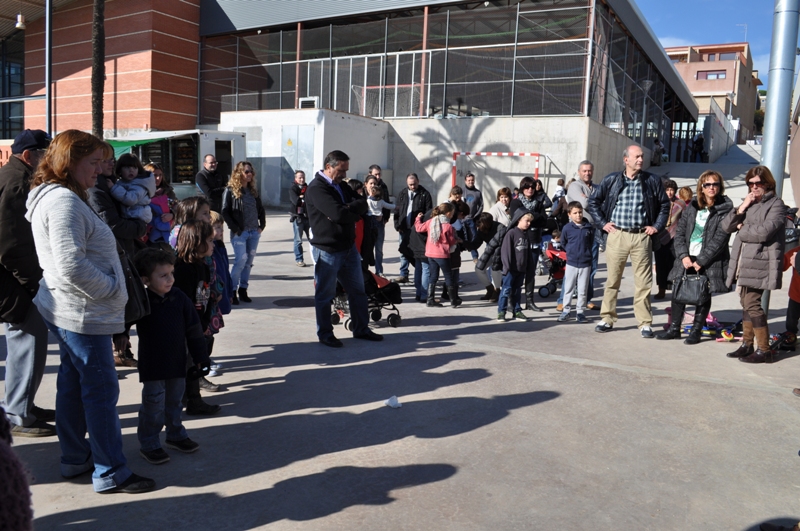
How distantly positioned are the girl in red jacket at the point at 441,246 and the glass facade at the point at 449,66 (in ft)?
45.0

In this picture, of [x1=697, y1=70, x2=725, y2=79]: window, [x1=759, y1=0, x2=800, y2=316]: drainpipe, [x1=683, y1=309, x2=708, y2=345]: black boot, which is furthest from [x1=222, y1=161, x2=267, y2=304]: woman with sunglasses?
[x1=697, y1=70, x2=725, y2=79]: window

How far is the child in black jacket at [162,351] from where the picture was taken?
394cm

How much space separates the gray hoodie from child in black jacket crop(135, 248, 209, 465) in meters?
0.48

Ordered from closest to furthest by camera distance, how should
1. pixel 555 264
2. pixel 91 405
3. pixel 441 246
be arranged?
1. pixel 91 405
2. pixel 441 246
3. pixel 555 264

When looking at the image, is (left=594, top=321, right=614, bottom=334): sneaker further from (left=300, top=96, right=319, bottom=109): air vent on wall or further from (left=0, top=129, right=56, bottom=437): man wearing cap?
(left=300, top=96, right=319, bottom=109): air vent on wall

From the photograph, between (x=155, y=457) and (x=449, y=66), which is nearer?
(x=155, y=457)

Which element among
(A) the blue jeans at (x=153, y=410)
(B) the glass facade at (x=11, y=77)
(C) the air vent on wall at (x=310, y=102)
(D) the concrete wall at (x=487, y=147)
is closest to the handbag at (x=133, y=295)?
(A) the blue jeans at (x=153, y=410)

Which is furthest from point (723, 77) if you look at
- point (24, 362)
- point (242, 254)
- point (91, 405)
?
point (91, 405)

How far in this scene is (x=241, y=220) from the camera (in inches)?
344

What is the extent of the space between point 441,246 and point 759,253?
3.84 meters

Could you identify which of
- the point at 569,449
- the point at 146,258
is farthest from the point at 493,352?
the point at 146,258

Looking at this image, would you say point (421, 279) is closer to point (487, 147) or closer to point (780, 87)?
point (780, 87)

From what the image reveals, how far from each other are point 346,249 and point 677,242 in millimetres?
3843

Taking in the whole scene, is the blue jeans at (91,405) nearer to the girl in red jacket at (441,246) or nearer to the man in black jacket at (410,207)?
the girl in red jacket at (441,246)
